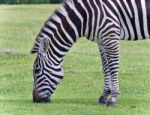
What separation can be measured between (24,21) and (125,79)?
19407 mm

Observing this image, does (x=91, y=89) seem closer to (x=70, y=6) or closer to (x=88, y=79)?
(x=88, y=79)

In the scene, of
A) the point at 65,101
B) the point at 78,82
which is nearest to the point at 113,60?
the point at 65,101

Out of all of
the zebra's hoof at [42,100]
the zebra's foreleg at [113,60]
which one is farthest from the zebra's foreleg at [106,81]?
the zebra's hoof at [42,100]

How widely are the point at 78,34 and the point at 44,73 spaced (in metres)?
0.94

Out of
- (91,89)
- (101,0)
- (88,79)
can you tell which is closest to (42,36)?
(101,0)

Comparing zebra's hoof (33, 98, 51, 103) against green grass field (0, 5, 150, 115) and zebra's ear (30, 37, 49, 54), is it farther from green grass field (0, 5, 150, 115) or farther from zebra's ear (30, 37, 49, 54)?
zebra's ear (30, 37, 49, 54)

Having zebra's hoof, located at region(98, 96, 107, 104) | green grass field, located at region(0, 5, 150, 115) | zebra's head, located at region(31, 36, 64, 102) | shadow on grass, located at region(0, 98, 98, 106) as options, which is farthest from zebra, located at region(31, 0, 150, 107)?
green grass field, located at region(0, 5, 150, 115)

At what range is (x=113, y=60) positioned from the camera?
12.2 meters

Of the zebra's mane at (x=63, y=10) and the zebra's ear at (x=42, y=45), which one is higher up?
the zebra's mane at (x=63, y=10)

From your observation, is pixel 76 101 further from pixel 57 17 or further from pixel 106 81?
pixel 57 17

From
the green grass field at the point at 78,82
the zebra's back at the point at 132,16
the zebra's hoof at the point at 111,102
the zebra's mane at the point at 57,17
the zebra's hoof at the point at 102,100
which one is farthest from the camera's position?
the zebra's hoof at the point at 102,100

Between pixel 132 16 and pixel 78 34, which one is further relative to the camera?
pixel 132 16

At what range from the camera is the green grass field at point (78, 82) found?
11.6 m

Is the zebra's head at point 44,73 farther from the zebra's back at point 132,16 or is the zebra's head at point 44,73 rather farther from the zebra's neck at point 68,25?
the zebra's back at point 132,16
